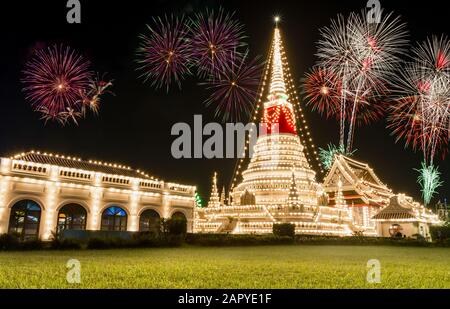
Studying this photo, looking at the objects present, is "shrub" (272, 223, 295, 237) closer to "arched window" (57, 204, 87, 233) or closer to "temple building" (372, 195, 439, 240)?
"arched window" (57, 204, 87, 233)

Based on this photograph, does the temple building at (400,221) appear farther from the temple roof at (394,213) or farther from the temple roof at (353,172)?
the temple roof at (353,172)

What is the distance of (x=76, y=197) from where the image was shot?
1064 inches

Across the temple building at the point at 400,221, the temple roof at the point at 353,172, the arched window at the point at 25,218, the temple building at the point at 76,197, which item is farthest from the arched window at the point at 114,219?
the temple roof at the point at 353,172

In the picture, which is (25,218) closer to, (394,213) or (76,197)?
(76,197)

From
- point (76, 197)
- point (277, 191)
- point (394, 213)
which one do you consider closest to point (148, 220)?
point (76, 197)

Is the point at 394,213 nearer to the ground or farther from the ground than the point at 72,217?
farther from the ground

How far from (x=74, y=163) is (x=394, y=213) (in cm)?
3309

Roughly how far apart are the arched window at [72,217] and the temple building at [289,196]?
36.7 feet

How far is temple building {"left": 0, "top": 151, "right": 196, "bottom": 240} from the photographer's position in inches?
952

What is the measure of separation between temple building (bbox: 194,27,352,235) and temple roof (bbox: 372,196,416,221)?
4.07m

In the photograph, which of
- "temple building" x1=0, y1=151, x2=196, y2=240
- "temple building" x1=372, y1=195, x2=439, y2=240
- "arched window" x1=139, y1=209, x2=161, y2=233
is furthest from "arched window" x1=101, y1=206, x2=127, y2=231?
"temple building" x1=372, y1=195, x2=439, y2=240

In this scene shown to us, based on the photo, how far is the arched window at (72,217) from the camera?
→ 86.2 ft
